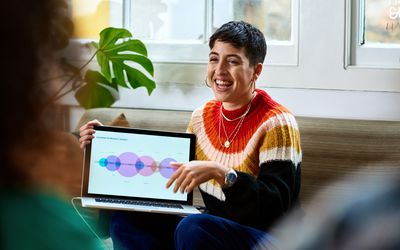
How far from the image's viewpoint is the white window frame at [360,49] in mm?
2336

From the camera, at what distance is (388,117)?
7.60 ft

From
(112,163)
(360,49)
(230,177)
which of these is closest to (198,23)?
(360,49)

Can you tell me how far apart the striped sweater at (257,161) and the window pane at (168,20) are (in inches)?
30.6

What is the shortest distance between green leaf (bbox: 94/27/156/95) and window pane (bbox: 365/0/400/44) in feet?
2.51

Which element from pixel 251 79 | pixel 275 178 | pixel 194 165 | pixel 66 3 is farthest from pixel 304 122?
pixel 66 3

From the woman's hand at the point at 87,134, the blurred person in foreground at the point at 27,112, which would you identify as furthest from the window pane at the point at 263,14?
the blurred person in foreground at the point at 27,112

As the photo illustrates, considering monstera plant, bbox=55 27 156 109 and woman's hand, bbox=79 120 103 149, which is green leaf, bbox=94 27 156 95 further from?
woman's hand, bbox=79 120 103 149

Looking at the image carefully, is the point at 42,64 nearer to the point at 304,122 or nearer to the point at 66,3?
the point at 66,3

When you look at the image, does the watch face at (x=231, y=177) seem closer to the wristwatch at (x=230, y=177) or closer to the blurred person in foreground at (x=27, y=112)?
the wristwatch at (x=230, y=177)

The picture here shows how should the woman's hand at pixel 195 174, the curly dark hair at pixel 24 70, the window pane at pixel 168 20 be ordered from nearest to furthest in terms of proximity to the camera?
the curly dark hair at pixel 24 70
the woman's hand at pixel 195 174
the window pane at pixel 168 20

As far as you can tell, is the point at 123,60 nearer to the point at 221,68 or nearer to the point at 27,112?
the point at 221,68

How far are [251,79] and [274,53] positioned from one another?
581 millimetres

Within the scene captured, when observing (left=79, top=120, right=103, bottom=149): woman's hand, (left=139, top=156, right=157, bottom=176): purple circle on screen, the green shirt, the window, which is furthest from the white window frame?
the green shirt

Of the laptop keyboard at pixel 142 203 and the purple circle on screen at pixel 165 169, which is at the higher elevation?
the purple circle on screen at pixel 165 169
